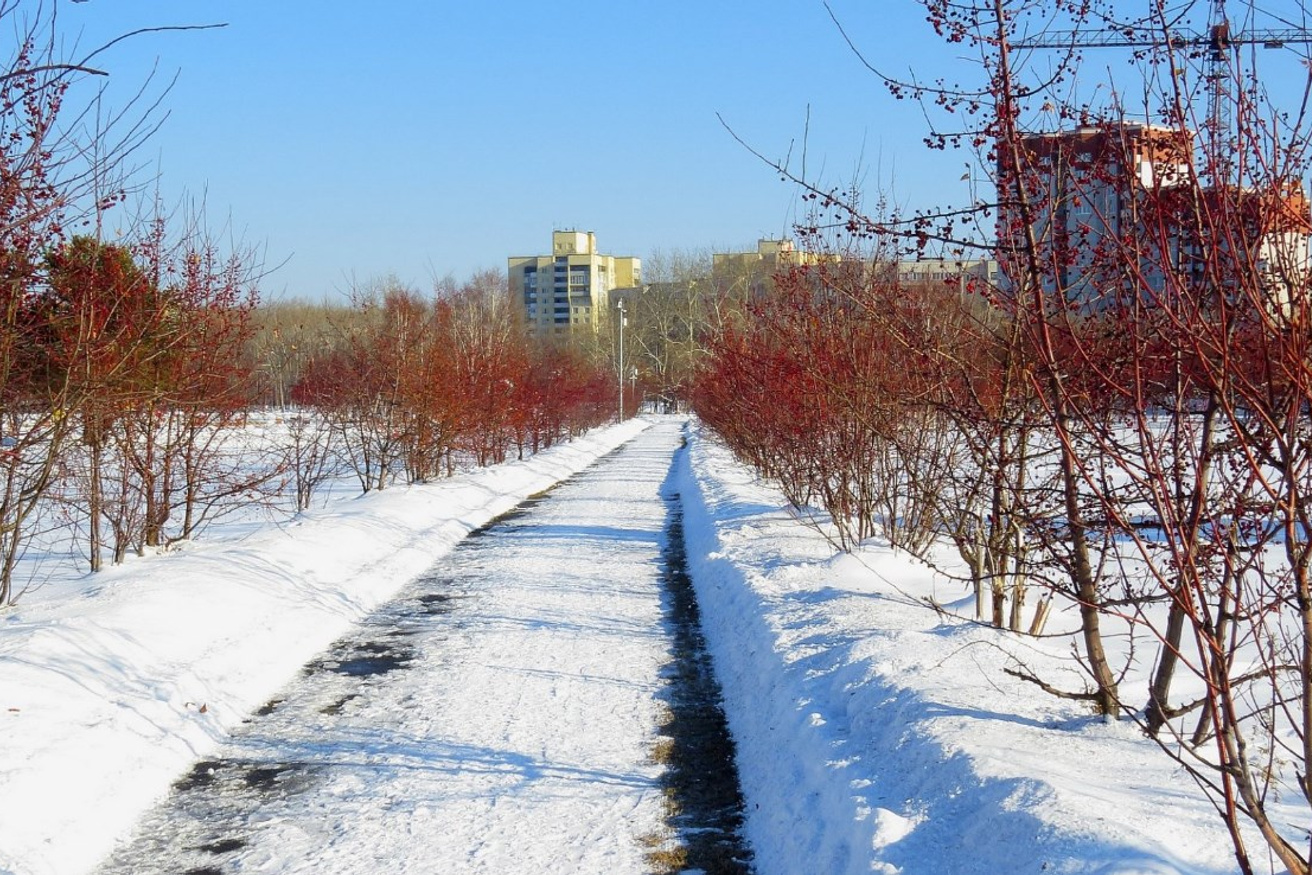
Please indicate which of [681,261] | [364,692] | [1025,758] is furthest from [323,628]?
[681,261]

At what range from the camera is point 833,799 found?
5.41 metres

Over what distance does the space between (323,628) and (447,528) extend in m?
7.50

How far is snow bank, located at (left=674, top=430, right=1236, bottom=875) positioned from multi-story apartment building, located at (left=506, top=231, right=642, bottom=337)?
147582mm

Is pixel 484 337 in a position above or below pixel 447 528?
above

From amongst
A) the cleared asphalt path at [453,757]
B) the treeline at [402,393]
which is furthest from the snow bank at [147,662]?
the treeline at [402,393]

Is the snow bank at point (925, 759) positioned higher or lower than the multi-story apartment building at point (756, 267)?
lower

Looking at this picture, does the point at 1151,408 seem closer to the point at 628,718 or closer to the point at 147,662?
the point at 628,718

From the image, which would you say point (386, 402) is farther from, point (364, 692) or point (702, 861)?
point (702, 861)

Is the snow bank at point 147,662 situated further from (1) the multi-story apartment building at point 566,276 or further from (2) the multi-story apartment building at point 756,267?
(1) the multi-story apartment building at point 566,276

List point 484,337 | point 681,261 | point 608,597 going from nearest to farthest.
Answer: point 608,597, point 484,337, point 681,261

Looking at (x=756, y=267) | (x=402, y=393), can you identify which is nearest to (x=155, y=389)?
(x=402, y=393)

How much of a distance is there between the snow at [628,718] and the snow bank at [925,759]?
0.7 inches

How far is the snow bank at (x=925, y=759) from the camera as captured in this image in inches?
169

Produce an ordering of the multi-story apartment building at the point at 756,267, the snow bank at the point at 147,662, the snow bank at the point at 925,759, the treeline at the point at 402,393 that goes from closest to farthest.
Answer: the snow bank at the point at 925,759 < the snow bank at the point at 147,662 < the multi-story apartment building at the point at 756,267 < the treeline at the point at 402,393
